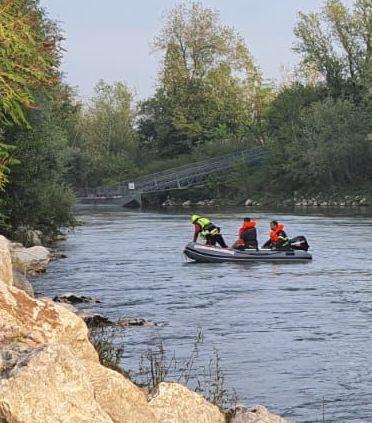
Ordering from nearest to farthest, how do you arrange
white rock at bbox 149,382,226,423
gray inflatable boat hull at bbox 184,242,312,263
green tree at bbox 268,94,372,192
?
white rock at bbox 149,382,226,423 < gray inflatable boat hull at bbox 184,242,312,263 < green tree at bbox 268,94,372,192

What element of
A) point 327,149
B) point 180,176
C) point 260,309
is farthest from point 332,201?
point 260,309

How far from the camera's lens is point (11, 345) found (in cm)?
582

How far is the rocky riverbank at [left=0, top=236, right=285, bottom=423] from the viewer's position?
5160 millimetres

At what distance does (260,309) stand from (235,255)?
881 cm

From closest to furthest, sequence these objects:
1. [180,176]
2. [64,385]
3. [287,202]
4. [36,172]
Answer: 1. [64,385]
2. [36,172]
3. [287,202]
4. [180,176]

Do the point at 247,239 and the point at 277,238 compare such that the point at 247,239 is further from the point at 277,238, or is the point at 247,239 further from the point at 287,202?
the point at 287,202

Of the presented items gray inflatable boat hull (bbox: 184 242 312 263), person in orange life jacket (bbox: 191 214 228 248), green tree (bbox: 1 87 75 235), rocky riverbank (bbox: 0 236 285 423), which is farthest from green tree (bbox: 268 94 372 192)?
rocky riverbank (bbox: 0 236 285 423)

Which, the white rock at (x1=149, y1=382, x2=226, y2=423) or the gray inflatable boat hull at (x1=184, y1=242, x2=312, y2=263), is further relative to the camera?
the gray inflatable boat hull at (x1=184, y1=242, x2=312, y2=263)

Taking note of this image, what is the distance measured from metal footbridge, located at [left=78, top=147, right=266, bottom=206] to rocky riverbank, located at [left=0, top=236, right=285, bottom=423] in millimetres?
60819

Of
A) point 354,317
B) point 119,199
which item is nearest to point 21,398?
point 354,317

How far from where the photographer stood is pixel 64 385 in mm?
5262

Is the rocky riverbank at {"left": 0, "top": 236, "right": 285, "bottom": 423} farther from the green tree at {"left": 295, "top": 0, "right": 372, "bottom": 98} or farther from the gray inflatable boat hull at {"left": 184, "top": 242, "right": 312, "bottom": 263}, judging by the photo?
the green tree at {"left": 295, "top": 0, "right": 372, "bottom": 98}

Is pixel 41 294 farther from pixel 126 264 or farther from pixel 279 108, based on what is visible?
pixel 279 108

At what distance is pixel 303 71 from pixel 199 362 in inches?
2429
